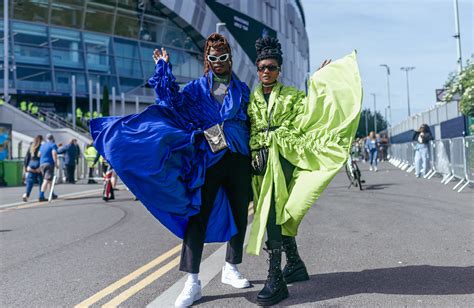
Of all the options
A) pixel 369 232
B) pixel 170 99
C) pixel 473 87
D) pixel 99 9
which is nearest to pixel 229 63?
pixel 170 99

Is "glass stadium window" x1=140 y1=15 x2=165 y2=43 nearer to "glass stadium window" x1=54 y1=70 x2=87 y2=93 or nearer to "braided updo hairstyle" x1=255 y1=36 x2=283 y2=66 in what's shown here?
"glass stadium window" x1=54 y1=70 x2=87 y2=93

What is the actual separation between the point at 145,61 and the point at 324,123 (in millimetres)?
47950

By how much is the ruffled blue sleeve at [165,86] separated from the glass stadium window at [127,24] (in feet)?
151

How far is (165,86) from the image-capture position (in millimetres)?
3953

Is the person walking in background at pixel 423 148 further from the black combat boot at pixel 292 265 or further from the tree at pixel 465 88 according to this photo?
the black combat boot at pixel 292 265

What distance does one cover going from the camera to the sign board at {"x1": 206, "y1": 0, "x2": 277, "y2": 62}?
52.2 metres

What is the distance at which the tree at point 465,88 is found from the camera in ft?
62.2

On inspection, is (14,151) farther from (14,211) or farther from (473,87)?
(473,87)

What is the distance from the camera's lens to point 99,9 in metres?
46.2

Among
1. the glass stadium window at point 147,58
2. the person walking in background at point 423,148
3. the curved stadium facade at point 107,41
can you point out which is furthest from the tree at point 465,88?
the glass stadium window at point 147,58

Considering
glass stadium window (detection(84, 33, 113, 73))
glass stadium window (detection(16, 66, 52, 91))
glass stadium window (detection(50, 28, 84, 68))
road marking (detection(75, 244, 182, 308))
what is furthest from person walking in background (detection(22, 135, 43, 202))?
glass stadium window (detection(84, 33, 113, 73))

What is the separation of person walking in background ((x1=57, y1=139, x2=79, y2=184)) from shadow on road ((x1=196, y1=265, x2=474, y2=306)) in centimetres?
1808

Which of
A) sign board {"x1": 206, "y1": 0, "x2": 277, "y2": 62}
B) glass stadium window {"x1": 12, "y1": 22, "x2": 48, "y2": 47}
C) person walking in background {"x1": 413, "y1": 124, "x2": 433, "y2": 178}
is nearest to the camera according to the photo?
person walking in background {"x1": 413, "y1": 124, "x2": 433, "y2": 178}

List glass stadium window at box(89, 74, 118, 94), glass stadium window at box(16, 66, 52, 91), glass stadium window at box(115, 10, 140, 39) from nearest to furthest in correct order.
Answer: glass stadium window at box(16, 66, 52, 91) < glass stadium window at box(89, 74, 118, 94) < glass stadium window at box(115, 10, 140, 39)
